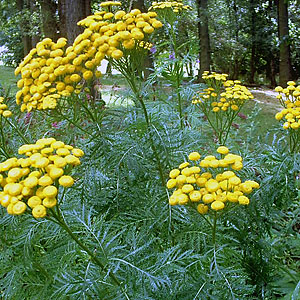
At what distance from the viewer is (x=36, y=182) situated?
100 cm

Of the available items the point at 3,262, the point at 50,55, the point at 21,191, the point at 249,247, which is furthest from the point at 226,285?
the point at 50,55

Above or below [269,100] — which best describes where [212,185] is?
above

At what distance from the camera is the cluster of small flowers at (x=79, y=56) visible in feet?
4.42

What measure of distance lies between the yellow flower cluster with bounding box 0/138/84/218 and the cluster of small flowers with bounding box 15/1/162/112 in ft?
1.12

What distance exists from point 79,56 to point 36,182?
2.02 ft

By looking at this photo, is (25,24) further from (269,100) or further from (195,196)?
(195,196)

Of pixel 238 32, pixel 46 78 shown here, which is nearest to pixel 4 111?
pixel 46 78

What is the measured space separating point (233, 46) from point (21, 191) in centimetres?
1233

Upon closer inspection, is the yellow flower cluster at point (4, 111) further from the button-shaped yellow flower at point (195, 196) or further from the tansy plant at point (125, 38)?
the button-shaped yellow flower at point (195, 196)

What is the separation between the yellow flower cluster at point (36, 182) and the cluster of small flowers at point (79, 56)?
13.4 inches

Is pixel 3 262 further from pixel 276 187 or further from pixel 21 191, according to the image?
pixel 276 187

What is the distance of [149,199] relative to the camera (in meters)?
1.60

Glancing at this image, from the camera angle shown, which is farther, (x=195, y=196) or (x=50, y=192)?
(x=195, y=196)

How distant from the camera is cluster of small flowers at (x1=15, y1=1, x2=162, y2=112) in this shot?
135 cm
